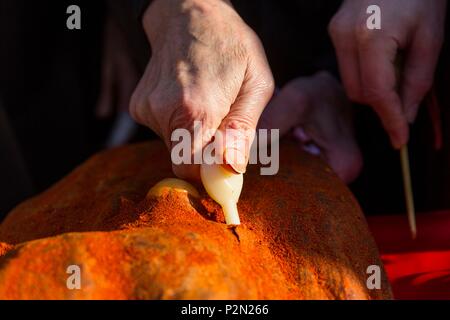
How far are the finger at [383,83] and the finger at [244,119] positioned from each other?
0.67 feet

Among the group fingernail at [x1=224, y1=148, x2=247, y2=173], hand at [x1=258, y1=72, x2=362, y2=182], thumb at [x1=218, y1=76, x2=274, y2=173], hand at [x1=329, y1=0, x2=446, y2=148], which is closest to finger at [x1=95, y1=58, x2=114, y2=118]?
hand at [x1=258, y1=72, x2=362, y2=182]

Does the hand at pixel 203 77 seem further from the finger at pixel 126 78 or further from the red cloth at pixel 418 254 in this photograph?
the finger at pixel 126 78

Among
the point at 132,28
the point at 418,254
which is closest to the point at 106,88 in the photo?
the point at 132,28

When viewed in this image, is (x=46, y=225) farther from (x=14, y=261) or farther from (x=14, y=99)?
(x=14, y=99)

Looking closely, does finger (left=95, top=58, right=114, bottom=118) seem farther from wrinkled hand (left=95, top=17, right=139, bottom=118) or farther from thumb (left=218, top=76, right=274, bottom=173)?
thumb (left=218, top=76, right=274, bottom=173)

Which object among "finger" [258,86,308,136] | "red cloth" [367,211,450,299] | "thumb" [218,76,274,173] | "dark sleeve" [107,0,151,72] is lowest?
"red cloth" [367,211,450,299]

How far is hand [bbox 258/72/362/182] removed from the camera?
1103 mm

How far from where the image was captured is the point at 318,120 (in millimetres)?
1146

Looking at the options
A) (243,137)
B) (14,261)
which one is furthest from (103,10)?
(14,261)

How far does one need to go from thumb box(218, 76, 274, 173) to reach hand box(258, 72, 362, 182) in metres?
0.21

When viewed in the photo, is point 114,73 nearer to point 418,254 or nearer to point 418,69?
point 418,69

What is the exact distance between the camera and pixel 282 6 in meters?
1.36

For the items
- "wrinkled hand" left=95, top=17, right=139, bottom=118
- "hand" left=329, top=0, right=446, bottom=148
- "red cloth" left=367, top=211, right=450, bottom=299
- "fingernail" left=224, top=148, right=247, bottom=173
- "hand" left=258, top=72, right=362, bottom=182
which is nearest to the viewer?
"fingernail" left=224, top=148, right=247, bottom=173

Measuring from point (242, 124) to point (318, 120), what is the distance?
378mm
